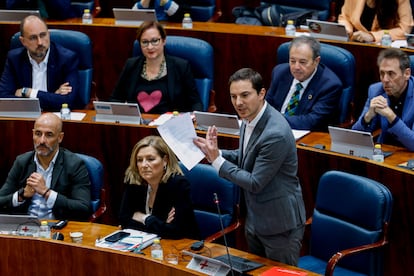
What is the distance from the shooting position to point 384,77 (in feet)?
14.8

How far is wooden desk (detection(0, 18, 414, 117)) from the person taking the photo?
17.6 ft

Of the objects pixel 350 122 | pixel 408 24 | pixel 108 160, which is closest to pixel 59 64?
pixel 108 160

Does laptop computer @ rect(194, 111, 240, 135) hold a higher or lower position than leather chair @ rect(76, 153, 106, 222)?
higher

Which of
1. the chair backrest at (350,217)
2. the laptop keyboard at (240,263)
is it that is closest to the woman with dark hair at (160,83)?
the chair backrest at (350,217)

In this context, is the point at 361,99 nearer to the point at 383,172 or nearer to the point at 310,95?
the point at 310,95

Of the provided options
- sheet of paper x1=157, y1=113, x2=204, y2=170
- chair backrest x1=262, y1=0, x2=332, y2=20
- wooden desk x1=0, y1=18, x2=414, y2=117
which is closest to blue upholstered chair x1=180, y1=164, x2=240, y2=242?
sheet of paper x1=157, y1=113, x2=204, y2=170

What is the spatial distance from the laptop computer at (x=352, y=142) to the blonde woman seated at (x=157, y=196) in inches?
31.1

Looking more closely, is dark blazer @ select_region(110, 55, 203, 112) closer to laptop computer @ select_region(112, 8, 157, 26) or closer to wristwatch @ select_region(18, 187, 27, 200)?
laptop computer @ select_region(112, 8, 157, 26)

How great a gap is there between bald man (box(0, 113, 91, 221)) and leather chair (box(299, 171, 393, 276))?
1079mm

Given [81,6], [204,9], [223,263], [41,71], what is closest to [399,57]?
[223,263]

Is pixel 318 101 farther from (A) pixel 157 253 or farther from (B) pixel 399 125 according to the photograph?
(A) pixel 157 253

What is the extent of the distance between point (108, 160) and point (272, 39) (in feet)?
4.16

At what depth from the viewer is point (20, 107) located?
16.5 feet

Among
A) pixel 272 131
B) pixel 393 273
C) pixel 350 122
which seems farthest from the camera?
pixel 350 122
